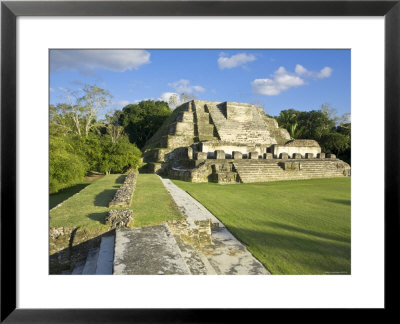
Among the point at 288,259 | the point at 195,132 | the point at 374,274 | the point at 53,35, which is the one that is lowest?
the point at 288,259

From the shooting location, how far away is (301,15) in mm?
1919

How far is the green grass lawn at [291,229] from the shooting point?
2.62m

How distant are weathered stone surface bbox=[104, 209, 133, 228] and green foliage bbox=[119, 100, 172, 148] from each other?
2365cm

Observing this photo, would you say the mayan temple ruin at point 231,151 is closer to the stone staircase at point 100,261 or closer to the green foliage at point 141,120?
the green foliage at point 141,120

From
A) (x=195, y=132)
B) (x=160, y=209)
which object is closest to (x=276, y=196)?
(x=160, y=209)

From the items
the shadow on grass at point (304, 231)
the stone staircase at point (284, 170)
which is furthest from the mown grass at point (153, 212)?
the stone staircase at point (284, 170)

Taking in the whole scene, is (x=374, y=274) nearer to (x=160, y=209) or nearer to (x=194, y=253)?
(x=194, y=253)

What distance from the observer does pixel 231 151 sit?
14.4 meters

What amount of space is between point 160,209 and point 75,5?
2978 millimetres

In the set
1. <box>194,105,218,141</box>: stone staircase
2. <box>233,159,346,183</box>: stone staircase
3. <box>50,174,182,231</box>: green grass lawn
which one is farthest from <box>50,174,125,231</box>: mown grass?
<box>194,105,218,141</box>: stone staircase

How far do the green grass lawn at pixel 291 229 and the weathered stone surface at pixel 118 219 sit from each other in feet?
5.25

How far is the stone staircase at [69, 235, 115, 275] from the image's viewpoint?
2.06 metres

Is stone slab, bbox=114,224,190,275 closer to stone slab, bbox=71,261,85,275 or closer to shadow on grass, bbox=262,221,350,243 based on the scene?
stone slab, bbox=71,261,85,275

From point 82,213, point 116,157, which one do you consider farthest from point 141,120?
point 82,213
